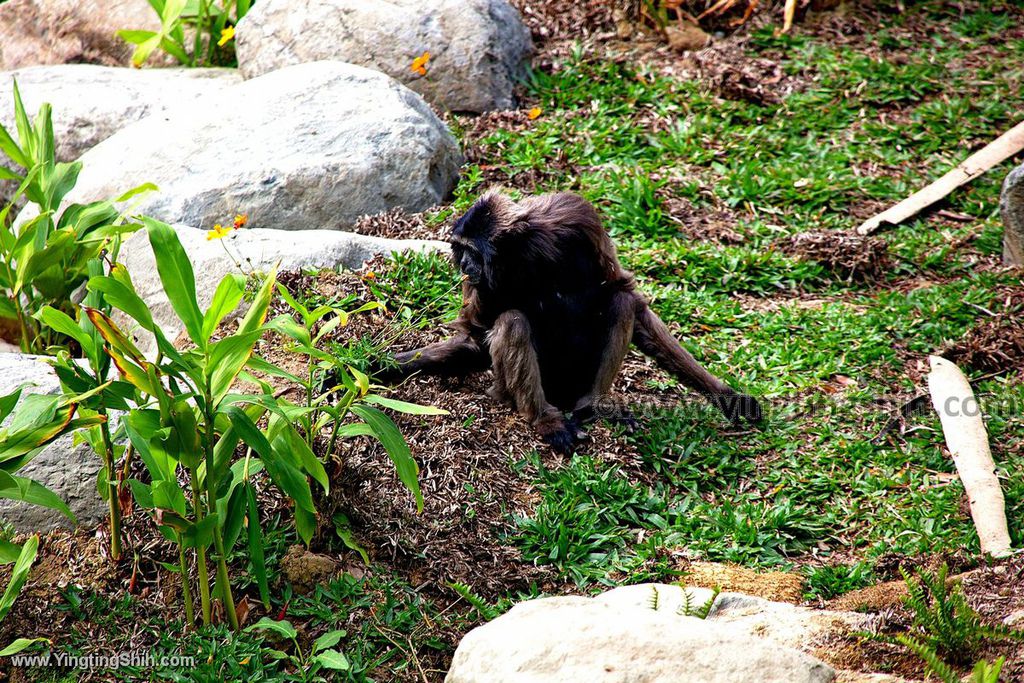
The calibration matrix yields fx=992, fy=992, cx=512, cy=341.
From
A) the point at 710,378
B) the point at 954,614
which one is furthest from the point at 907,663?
the point at 710,378

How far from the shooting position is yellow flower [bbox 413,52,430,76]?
785cm

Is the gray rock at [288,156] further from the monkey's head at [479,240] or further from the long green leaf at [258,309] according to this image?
the long green leaf at [258,309]

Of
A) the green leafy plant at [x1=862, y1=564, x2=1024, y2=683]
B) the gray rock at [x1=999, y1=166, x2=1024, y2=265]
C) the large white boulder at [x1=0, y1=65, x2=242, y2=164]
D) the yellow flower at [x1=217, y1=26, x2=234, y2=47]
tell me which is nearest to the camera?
the green leafy plant at [x1=862, y1=564, x2=1024, y2=683]

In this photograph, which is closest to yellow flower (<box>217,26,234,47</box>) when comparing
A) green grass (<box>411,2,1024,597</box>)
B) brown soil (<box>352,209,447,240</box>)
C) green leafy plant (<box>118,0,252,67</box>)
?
green leafy plant (<box>118,0,252,67</box>)

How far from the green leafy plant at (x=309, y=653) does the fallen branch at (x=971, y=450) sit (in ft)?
9.65

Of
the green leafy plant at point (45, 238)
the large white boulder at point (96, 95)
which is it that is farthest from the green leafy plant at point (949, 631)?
the large white boulder at point (96, 95)

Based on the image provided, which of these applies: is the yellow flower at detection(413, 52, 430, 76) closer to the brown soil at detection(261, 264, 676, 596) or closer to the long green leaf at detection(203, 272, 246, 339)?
the brown soil at detection(261, 264, 676, 596)

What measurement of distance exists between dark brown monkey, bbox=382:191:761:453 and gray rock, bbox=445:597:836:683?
72.2 inches

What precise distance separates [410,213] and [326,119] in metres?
0.93

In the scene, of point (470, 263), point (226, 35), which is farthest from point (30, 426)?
point (226, 35)

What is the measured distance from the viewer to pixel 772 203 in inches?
303

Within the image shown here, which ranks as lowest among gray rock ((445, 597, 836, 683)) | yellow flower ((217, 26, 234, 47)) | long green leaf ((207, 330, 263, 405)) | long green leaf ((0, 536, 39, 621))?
gray rock ((445, 597, 836, 683))

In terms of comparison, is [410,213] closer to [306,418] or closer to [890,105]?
[306,418]

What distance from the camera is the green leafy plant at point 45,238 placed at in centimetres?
483
